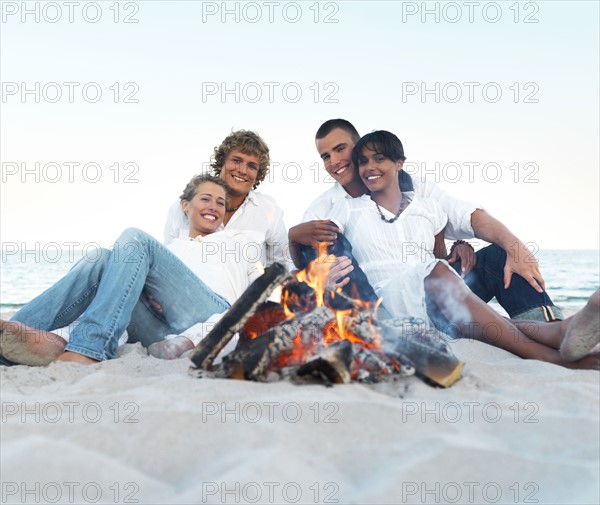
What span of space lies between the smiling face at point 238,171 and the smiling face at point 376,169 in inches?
45.9

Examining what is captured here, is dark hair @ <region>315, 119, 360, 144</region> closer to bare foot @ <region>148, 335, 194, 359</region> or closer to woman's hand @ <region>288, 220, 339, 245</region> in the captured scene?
woman's hand @ <region>288, 220, 339, 245</region>

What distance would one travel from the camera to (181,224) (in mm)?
4730

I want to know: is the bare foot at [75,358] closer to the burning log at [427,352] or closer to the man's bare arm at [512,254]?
the burning log at [427,352]

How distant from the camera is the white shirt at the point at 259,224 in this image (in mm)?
→ 4789

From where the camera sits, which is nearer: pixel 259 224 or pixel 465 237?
pixel 465 237

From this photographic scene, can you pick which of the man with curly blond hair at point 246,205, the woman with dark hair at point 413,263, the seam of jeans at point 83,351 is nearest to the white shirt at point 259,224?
the man with curly blond hair at point 246,205

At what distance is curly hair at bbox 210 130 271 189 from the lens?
4930mm

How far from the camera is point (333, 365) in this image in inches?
93.6

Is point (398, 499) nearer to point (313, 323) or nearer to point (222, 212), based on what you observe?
point (313, 323)

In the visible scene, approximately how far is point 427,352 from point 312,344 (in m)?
0.46

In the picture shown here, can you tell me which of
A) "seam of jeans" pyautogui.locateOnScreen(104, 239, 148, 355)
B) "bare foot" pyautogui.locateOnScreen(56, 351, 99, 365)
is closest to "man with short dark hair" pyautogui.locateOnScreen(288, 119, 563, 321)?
"seam of jeans" pyautogui.locateOnScreen(104, 239, 148, 355)

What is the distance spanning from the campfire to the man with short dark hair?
0.89 meters

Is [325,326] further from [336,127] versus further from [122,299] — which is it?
[336,127]

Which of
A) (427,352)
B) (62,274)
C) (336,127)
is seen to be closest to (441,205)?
(336,127)
